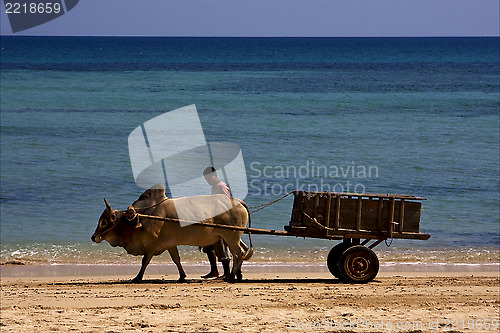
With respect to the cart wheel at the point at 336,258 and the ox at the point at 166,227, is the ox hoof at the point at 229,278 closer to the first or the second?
the ox at the point at 166,227

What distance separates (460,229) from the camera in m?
17.6

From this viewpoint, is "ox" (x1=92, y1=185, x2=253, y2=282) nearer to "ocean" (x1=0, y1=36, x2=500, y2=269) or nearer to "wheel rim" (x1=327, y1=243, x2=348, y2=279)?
"wheel rim" (x1=327, y1=243, x2=348, y2=279)

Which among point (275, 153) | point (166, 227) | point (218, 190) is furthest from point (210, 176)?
point (275, 153)

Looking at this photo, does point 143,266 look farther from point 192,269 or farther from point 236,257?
point 192,269

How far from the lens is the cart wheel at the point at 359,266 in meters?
12.3

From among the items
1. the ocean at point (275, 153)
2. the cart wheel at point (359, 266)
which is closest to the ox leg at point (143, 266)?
the ocean at point (275, 153)

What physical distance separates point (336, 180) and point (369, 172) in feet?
7.66

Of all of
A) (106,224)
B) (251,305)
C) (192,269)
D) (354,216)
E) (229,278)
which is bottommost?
(192,269)

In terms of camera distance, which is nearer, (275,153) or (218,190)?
(218,190)

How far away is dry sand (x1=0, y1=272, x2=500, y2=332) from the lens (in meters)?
9.81

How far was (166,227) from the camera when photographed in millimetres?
12234

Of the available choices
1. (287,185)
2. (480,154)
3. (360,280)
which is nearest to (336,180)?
(287,185)

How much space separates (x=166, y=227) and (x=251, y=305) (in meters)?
2.16

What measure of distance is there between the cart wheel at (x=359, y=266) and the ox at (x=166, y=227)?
1.61 metres
